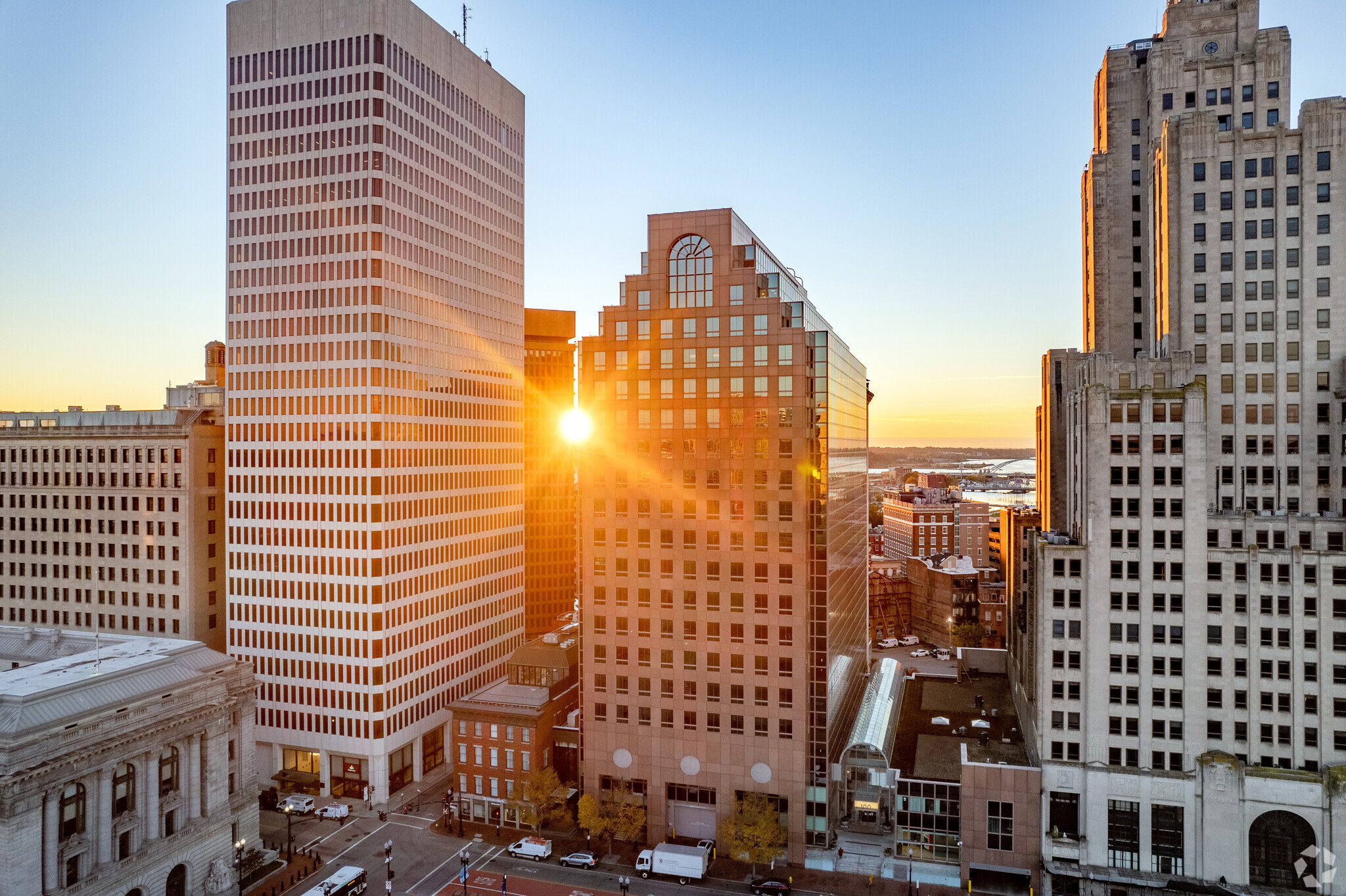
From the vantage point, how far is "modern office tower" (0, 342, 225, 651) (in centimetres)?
11375

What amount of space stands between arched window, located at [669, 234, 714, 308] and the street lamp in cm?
6972

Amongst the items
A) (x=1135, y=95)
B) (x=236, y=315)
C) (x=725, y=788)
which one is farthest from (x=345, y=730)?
(x=1135, y=95)

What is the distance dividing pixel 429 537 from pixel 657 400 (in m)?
41.1

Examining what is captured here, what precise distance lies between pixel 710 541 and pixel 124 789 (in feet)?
195

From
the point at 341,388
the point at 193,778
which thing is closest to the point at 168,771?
the point at 193,778

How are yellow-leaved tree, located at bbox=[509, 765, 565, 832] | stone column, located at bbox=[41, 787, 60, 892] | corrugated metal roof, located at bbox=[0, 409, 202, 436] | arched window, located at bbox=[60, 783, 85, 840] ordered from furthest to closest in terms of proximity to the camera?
corrugated metal roof, located at bbox=[0, 409, 202, 436], yellow-leaved tree, located at bbox=[509, 765, 565, 832], arched window, located at bbox=[60, 783, 85, 840], stone column, located at bbox=[41, 787, 60, 892]

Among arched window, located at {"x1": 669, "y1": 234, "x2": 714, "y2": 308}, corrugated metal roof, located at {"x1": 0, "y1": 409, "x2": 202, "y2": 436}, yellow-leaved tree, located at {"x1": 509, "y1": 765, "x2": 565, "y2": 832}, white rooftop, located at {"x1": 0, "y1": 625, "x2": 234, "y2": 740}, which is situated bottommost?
yellow-leaved tree, located at {"x1": 509, "y1": 765, "x2": 565, "y2": 832}

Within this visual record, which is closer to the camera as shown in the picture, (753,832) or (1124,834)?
(1124,834)

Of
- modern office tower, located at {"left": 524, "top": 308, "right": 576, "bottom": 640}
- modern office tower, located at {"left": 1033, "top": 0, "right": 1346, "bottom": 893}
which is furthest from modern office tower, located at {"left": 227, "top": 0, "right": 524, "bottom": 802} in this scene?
modern office tower, located at {"left": 1033, "top": 0, "right": 1346, "bottom": 893}

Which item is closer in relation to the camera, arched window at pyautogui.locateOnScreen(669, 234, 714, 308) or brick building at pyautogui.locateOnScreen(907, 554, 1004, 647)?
arched window at pyautogui.locateOnScreen(669, 234, 714, 308)

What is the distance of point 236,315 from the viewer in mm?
108438

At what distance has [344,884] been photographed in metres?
75.9

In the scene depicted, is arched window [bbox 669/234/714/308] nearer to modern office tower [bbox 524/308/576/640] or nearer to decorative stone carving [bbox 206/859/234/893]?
Result: decorative stone carving [bbox 206/859/234/893]

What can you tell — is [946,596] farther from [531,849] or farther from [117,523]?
[117,523]
